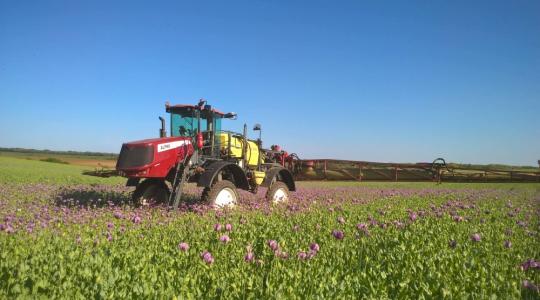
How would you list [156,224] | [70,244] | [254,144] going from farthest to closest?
1. [254,144]
2. [156,224]
3. [70,244]

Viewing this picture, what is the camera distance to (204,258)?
11.4ft

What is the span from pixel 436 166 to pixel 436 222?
1391cm

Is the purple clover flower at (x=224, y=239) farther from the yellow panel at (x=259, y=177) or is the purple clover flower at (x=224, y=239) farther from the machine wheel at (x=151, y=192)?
the yellow panel at (x=259, y=177)

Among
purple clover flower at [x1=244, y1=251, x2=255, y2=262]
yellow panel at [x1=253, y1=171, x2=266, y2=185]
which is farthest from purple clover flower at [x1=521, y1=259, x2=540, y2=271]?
yellow panel at [x1=253, y1=171, x2=266, y2=185]

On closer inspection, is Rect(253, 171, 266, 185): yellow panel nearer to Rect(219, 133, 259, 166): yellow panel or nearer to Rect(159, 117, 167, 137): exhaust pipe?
Rect(219, 133, 259, 166): yellow panel

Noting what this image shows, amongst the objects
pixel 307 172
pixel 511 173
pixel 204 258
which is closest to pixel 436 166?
pixel 511 173

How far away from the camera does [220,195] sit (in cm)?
852

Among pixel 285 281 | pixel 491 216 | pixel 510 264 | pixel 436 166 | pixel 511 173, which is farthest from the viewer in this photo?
pixel 511 173

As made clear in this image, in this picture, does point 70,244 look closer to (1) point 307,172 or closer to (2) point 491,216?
(2) point 491,216

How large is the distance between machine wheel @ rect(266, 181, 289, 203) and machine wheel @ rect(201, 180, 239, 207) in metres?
1.65

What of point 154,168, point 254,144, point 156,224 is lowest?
point 156,224

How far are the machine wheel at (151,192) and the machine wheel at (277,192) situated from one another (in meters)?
2.60

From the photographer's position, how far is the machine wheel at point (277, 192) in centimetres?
1032

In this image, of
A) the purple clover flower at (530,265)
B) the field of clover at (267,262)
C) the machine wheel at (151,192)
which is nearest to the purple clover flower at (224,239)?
the field of clover at (267,262)
